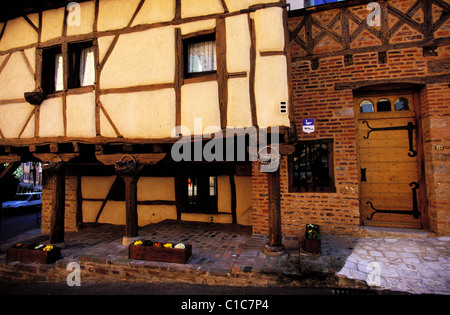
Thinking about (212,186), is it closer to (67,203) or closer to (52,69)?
(67,203)

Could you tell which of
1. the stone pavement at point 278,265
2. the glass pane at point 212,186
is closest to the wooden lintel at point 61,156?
the stone pavement at point 278,265

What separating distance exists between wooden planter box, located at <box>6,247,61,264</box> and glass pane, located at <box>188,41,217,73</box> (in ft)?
16.0

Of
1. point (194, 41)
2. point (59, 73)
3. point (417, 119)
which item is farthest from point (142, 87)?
point (417, 119)

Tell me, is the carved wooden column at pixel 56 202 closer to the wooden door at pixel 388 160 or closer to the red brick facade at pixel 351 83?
the red brick facade at pixel 351 83

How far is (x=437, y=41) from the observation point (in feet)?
15.5

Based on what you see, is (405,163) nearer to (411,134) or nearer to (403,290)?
(411,134)

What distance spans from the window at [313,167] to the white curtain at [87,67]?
5.44 meters

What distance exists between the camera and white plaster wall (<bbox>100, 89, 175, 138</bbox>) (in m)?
4.77

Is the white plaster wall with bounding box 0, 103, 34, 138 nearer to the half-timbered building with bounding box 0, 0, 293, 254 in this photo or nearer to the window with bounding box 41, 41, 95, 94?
the half-timbered building with bounding box 0, 0, 293, 254

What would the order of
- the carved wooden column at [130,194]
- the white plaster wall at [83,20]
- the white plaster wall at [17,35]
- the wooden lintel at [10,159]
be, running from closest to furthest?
the carved wooden column at [130,194] < the white plaster wall at [83,20] < the wooden lintel at [10,159] < the white plaster wall at [17,35]

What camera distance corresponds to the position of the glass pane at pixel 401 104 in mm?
5184
